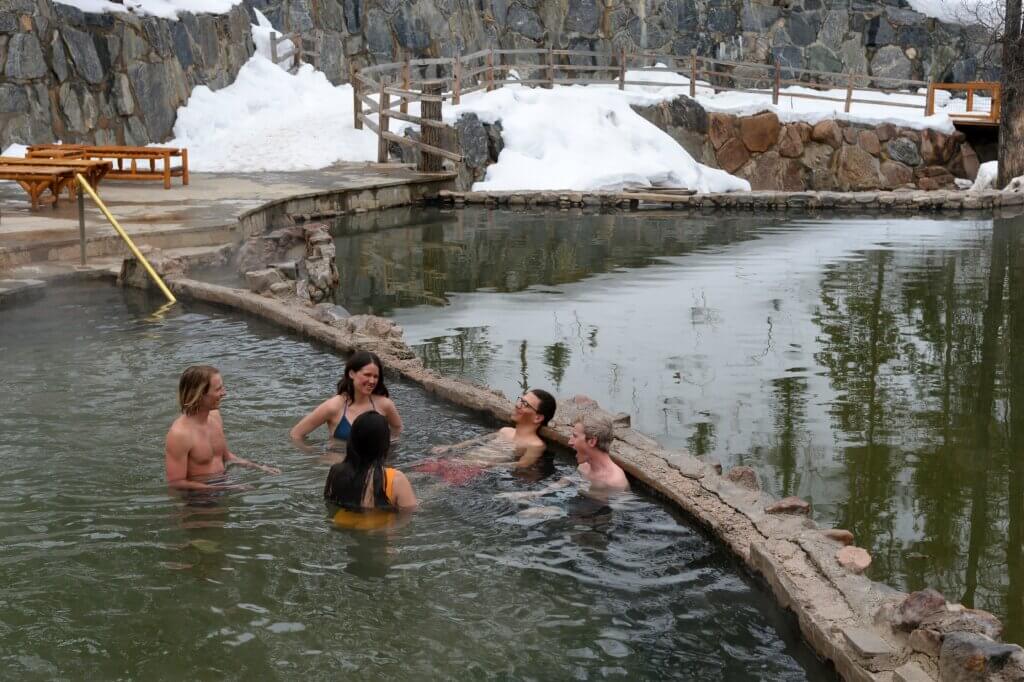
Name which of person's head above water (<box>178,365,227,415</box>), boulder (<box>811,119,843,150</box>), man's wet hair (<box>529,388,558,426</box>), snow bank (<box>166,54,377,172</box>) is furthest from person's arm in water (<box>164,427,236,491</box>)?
boulder (<box>811,119,843,150</box>)

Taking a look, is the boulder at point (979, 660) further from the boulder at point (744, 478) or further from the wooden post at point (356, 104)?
the wooden post at point (356, 104)

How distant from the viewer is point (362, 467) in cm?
532

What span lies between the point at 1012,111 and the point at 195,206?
14907mm

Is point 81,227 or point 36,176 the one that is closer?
point 81,227

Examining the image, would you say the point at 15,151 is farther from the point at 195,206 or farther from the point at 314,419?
the point at 314,419

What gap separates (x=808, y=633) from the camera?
14.0 ft

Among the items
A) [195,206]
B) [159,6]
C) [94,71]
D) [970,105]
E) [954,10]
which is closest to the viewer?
[195,206]

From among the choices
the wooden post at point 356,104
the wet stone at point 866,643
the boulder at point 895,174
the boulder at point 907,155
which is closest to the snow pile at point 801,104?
the boulder at point 907,155

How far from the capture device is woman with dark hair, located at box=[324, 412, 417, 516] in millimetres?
5246

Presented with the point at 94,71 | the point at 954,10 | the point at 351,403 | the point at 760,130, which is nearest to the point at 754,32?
the point at 954,10

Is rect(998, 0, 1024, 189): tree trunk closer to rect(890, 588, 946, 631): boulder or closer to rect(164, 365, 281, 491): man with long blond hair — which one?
rect(164, 365, 281, 491): man with long blond hair

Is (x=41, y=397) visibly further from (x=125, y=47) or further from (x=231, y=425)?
(x=125, y=47)

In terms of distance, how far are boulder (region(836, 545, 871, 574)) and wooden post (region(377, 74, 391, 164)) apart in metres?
17.3

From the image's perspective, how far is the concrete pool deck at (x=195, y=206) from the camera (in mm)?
11656
